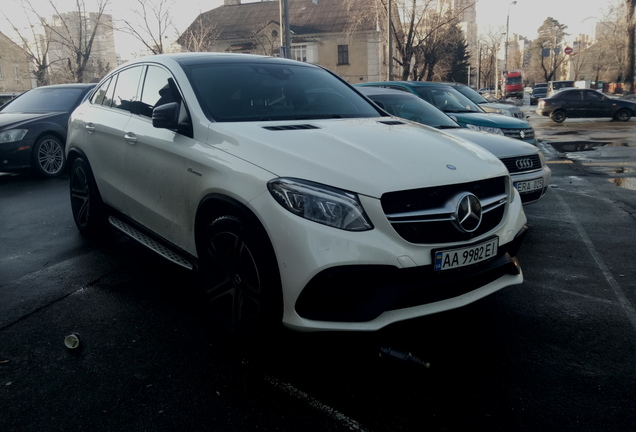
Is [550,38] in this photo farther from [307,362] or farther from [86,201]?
[307,362]

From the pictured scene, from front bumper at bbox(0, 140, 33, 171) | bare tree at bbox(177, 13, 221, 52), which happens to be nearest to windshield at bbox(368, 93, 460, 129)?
front bumper at bbox(0, 140, 33, 171)

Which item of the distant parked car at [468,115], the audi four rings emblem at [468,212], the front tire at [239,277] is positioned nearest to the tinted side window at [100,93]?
the front tire at [239,277]

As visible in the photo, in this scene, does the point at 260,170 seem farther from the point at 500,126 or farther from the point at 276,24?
the point at 276,24

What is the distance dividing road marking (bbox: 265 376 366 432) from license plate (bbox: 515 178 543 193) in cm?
402

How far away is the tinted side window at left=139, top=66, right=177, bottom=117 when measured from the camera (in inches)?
164

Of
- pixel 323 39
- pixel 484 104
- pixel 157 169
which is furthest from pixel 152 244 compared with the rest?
pixel 323 39

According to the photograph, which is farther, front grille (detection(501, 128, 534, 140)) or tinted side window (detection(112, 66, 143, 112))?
front grille (detection(501, 128, 534, 140))

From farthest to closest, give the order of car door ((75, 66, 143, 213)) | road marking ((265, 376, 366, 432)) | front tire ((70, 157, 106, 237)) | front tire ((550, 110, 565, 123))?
front tire ((550, 110, 565, 123)), front tire ((70, 157, 106, 237)), car door ((75, 66, 143, 213)), road marking ((265, 376, 366, 432))

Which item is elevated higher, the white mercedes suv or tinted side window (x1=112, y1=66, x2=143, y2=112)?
tinted side window (x1=112, y1=66, x2=143, y2=112)

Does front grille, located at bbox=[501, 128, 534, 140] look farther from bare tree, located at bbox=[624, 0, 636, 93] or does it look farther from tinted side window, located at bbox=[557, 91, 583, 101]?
bare tree, located at bbox=[624, 0, 636, 93]

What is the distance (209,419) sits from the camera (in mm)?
2621

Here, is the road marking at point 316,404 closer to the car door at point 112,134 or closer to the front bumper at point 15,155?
the car door at point 112,134

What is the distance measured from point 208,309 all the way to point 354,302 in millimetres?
1163

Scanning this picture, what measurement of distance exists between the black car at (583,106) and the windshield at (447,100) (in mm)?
16174
